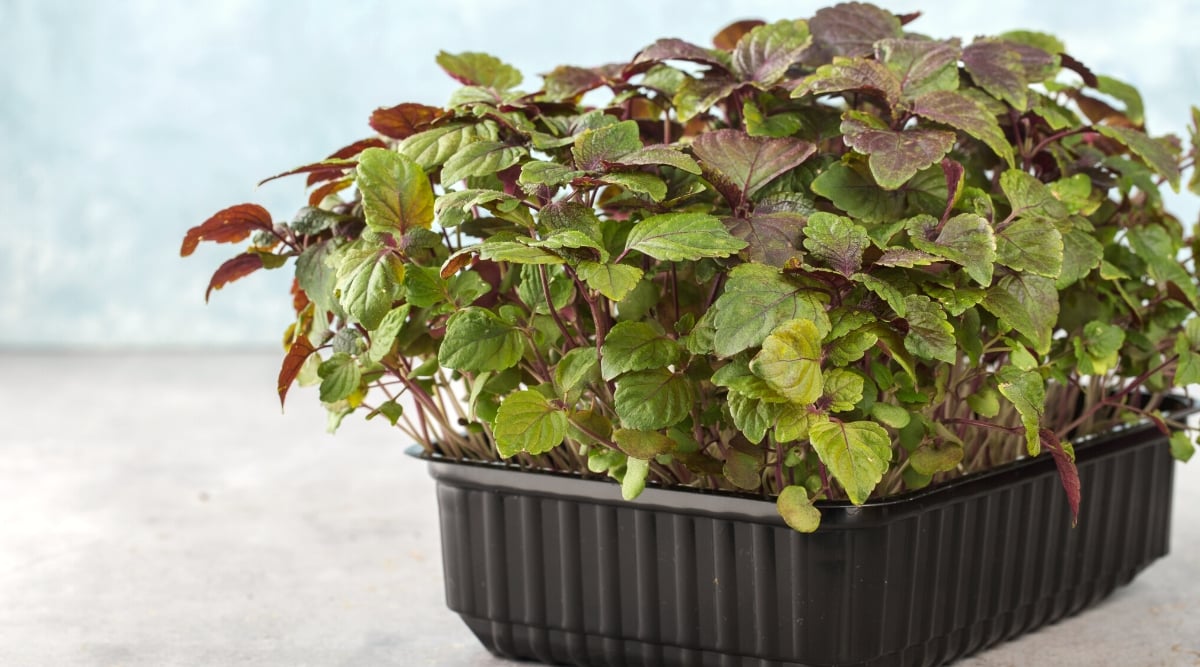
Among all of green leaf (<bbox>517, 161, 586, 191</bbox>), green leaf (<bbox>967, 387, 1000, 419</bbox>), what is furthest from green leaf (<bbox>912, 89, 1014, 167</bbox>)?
green leaf (<bbox>517, 161, 586, 191</bbox>)

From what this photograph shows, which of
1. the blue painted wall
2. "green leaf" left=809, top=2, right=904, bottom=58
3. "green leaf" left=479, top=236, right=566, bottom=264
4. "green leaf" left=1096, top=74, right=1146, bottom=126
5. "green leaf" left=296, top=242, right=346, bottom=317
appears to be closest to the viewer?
"green leaf" left=479, top=236, right=566, bottom=264

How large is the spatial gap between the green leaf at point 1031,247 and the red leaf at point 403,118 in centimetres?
52

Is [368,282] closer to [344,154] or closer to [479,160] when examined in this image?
[479,160]

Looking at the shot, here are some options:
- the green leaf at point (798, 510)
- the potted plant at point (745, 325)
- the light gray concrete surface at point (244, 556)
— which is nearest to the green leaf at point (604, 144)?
the potted plant at point (745, 325)

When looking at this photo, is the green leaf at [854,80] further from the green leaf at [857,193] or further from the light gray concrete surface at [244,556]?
the light gray concrete surface at [244,556]

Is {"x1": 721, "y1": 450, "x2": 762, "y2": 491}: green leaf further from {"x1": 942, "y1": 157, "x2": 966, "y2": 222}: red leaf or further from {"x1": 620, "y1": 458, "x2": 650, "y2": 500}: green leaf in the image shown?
{"x1": 942, "y1": 157, "x2": 966, "y2": 222}: red leaf

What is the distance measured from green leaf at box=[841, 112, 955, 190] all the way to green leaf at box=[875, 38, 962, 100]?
7cm

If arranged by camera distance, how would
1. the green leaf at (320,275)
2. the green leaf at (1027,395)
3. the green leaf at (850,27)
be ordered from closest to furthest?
the green leaf at (1027,395)
the green leaf at (320,275)
the green leaf at (850,27)

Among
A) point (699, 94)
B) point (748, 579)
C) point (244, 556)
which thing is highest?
point (699, 94)

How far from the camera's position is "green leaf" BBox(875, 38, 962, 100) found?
3.74ft

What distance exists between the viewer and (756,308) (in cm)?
96

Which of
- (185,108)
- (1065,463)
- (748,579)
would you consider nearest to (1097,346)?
(1065,463)

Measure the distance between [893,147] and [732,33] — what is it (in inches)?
14.4

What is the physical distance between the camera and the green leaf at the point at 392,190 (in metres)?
1.04
